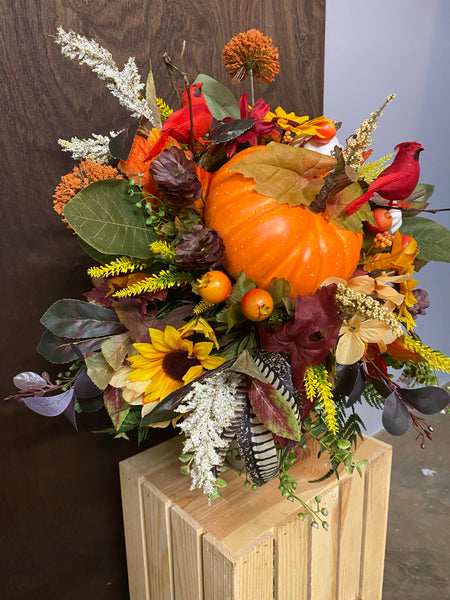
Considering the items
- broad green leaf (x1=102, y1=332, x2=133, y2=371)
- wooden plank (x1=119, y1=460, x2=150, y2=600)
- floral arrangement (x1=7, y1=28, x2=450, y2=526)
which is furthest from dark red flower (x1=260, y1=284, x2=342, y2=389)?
wooden plank (x1=119, y1=460, x2=150, y2=600)

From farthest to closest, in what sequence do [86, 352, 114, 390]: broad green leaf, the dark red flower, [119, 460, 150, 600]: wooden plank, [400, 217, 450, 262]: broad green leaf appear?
[119, 460, 150, 600]: wooden plank, [400, 217, 450, 262]: broad green leaf, [86, 352, 114, 390]: broad green leaf, the dark red flower

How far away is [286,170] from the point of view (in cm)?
59

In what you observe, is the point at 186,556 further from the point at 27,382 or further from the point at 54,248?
the point at 54,248

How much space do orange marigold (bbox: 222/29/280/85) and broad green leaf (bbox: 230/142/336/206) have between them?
7.9 inches

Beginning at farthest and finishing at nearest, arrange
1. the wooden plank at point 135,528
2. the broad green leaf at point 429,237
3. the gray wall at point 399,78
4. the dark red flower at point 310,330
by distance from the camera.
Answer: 1. the gray wall at point 399,78
2. the wooden plank at point 135,528
3. the broad green leaf at point 429,237
4. the dark red flower at point 310,330

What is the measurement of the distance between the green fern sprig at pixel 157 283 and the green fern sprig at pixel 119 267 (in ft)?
0.07

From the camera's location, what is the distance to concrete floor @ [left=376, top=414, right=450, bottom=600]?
1380 mm

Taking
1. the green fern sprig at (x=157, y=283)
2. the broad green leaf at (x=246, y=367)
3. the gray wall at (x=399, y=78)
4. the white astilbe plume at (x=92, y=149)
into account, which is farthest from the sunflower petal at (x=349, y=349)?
the gray wall at (x=399, y=78)

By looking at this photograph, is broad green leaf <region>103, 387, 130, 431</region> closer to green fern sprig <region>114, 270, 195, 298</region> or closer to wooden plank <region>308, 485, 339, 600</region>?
green fern sprig <region>114, 270, 195, 298</region>

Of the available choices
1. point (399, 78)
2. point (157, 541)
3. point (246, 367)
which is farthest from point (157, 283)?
point (399, 78)

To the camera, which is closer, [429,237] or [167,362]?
[167,362]

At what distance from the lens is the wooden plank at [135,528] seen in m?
0.87

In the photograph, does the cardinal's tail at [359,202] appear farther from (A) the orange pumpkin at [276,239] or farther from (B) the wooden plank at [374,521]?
(B) the wooden plank at [374,521]

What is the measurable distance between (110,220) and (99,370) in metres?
0.21
